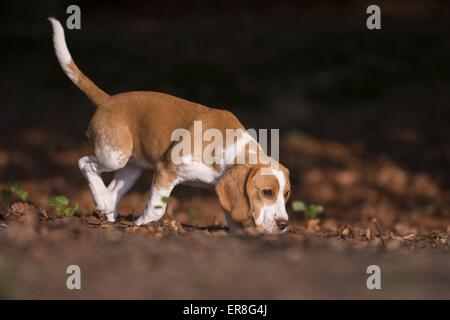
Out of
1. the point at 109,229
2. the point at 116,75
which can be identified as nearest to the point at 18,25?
the point at 116,75

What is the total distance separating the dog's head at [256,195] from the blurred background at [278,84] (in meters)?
4.40

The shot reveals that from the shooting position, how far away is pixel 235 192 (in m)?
6.76

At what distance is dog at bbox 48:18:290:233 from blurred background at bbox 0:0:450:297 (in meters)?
3.39

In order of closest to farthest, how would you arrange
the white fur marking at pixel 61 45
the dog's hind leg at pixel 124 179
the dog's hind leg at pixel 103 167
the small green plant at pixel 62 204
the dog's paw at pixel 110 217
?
the small green plant at pixel 62 204, the dog's hind leg at pixel 103 167, the dog's paw at pixel 110 217, the white fur marking at pixel 61 45, the dog's hind leg at pixel 124 179

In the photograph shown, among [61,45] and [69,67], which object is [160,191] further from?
[61,45]

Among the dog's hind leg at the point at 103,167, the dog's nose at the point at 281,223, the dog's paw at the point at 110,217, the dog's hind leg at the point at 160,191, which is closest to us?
the dog's nose at the point at 281,223

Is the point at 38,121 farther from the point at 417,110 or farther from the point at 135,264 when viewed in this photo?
the point at 135,264

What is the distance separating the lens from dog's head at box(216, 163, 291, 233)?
21.9 ft

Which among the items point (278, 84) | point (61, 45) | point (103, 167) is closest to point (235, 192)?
point (103, 167)

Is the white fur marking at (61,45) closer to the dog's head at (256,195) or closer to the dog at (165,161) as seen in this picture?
the dog at (165,161)

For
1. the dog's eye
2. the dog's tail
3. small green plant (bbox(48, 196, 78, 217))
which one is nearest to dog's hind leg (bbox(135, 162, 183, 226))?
small green plant (bbox(48, 196, 78, 217))

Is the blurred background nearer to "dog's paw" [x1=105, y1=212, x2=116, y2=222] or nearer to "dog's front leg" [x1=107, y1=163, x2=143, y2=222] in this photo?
"dog's front leg" [x1=107, y1=163, x2=143, y2=222]

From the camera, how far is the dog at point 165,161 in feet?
22.1

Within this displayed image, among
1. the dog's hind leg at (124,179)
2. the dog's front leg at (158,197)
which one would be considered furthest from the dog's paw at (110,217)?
the dog's front leg at (158,197)
